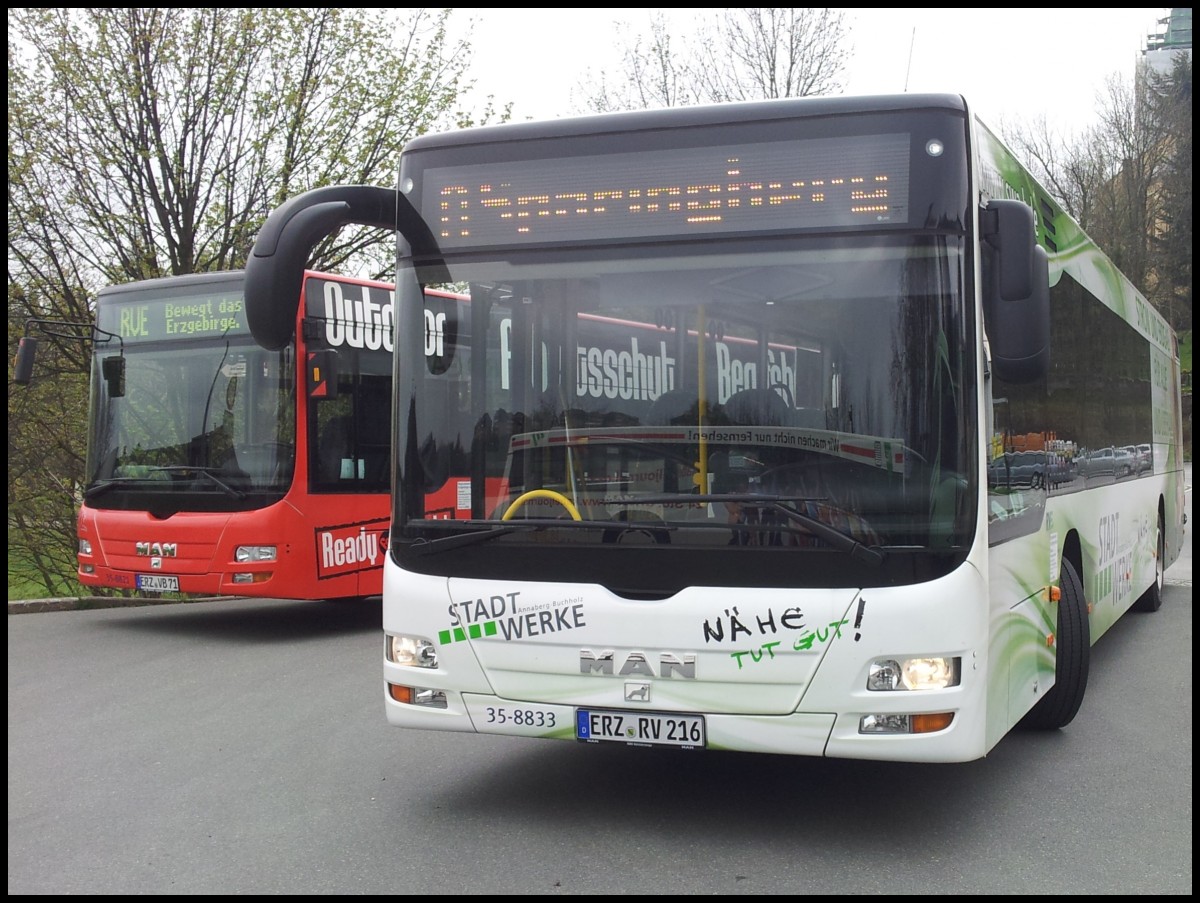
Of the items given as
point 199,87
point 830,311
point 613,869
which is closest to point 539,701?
point 613,869

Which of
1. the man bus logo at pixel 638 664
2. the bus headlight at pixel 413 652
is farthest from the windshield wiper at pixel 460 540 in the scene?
the man bus logo at pixel 638 664

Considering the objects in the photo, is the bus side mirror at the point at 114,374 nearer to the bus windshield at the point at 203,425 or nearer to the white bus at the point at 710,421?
the bus windshield at the point at 203,425

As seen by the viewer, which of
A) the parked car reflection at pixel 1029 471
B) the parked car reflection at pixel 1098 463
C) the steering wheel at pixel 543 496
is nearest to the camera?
the steering wheel at pixel 543 496

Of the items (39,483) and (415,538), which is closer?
(415,538)

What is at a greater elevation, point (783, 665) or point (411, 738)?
point (783, 665)

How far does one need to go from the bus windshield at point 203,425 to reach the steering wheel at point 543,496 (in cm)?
648

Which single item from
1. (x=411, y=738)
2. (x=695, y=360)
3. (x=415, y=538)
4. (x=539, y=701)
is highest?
(x=695, y=360)

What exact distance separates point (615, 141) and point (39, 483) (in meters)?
14.6

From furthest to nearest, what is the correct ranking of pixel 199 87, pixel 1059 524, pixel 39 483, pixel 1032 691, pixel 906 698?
pixel 199 87 → pixel 39 483 → pixel 1059 524 → pixel 1032 691 → pixel 906 698

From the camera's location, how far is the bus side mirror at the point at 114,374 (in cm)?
1234

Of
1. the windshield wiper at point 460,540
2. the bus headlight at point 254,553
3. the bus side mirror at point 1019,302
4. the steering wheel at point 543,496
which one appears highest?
the bus side mirror at point 1019,302

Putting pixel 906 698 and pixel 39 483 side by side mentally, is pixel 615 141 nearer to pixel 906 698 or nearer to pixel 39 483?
pixel 906 698

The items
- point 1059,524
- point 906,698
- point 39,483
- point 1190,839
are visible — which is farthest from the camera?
point 39,483

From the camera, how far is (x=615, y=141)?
18.5 ft
